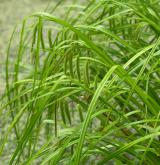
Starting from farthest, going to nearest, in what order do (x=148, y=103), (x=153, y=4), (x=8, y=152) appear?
(x=8, y=152)
(x=153, y=4)
(x=148, y=103)

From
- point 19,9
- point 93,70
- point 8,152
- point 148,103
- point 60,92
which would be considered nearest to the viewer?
point 148,103

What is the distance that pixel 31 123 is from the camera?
3.59ft

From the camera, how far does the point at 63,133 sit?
130 cm

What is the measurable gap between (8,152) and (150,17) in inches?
33.1

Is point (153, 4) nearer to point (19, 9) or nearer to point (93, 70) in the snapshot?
point (93, 70)

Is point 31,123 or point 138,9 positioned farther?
point 138,9

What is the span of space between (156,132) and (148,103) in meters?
0.12

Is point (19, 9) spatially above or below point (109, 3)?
below

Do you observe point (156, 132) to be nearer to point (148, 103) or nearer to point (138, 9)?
point (148, 103)

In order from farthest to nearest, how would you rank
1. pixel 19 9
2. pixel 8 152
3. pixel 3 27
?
pixel 19 9
pixel 3 27
pixel 8 152

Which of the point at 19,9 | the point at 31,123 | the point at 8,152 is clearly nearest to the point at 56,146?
the point at 31,123

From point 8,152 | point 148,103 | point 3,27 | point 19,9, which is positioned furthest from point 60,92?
point 19,9

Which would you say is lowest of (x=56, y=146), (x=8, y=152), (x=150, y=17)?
(x=8, y=152)

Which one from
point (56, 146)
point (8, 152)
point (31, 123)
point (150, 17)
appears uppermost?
point (150, 17)
